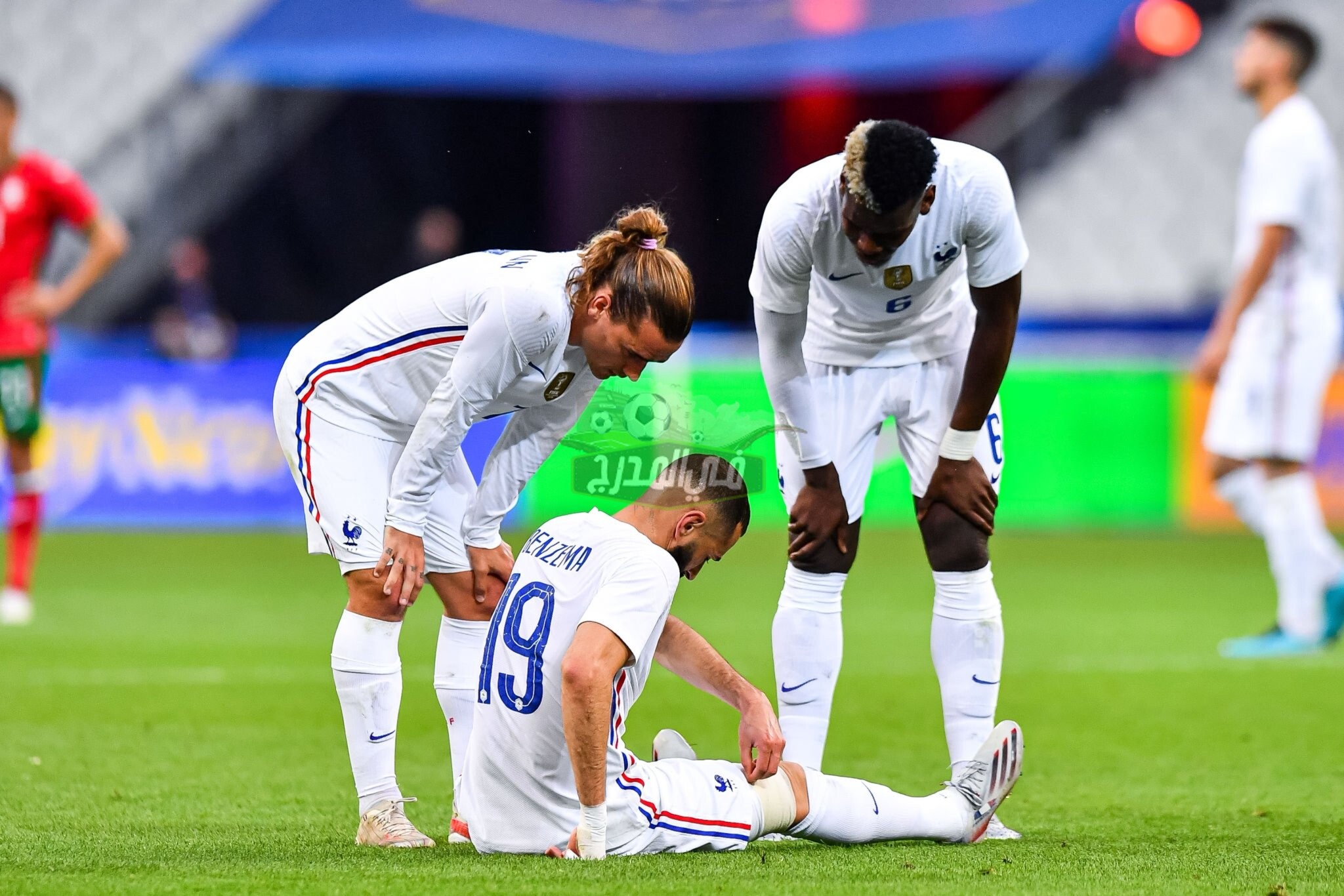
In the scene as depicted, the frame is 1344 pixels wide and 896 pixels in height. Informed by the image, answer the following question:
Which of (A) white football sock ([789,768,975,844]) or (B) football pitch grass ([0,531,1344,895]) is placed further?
(A) white football sock ([789,768,975,844])

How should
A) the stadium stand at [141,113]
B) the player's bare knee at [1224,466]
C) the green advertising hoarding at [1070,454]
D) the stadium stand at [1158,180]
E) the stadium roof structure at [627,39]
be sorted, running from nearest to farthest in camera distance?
the player's bare knee at [1224,466] < the green advertising hoarding at [1070,454] < the stadium roof structure at [627,39] < the stadium stand at [141,113] < the stadium stand at [1158,180]

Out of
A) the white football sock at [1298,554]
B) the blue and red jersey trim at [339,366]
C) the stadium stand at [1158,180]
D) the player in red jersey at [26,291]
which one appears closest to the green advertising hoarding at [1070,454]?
the player in red jersey at [26,291]

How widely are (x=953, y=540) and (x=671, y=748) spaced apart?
3.34 feet

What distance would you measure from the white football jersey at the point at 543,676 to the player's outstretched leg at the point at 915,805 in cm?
48

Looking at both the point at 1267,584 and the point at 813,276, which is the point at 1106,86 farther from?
the point at 813,276

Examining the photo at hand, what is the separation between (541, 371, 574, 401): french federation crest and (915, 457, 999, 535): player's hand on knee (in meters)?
1.02

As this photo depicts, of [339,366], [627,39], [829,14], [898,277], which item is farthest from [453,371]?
[829,14]

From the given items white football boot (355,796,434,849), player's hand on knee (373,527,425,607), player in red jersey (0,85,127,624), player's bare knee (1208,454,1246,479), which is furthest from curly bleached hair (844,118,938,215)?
player in red jersey (0,85,127,624)

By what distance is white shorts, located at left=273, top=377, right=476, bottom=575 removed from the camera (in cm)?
420

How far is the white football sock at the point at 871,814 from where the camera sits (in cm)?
406

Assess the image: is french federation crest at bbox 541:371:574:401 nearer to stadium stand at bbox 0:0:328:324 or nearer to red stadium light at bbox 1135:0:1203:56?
stadium stand at bbox 0:0:328:324

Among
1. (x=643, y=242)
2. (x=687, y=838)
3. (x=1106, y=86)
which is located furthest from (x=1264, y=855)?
(x=1106, y=86)

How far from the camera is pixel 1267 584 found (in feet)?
35.1

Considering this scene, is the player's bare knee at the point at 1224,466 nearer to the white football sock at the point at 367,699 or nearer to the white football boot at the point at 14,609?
the white football sock at the point at 367,699
